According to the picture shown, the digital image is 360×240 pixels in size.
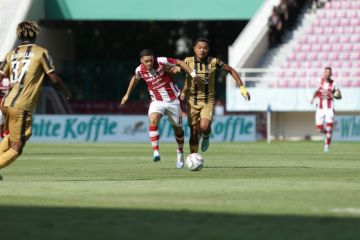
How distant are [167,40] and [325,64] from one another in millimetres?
13035

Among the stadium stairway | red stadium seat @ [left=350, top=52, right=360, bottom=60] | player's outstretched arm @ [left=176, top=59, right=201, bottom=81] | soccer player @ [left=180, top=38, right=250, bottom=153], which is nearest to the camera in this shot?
player's outstretched arm @ [left=176, top=59, right=201, bottom=81]

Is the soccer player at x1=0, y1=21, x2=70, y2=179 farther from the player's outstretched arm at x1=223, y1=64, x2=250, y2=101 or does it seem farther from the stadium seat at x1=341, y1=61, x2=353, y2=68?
the stadium seat at x1=341, y1=61, x2=353, y2=68

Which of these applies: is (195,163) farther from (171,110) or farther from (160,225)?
(160,225)

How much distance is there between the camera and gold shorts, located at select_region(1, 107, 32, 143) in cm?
1409

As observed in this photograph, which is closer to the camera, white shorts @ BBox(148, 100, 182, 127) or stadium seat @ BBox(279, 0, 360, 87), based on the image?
white shorts @ BBox(148, 100, 182, 127)

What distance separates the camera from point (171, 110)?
780 inches

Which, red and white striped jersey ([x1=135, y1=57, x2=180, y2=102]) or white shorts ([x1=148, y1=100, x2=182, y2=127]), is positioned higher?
red and white striped jersey ([x1=135, y1=57, x2=180, y2=102])

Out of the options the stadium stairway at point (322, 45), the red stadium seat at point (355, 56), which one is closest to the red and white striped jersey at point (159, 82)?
the stadium stairway at point (322, 45)

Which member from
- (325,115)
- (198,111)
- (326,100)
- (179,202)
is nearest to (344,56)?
(325,115)

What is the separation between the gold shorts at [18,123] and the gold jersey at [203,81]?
16.0ft

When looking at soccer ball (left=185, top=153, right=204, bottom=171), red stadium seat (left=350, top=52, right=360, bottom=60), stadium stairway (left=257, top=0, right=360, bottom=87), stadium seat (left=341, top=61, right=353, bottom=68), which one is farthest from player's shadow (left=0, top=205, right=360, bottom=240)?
red stadium seat (left=350, top=52, right=360, bottom=60)

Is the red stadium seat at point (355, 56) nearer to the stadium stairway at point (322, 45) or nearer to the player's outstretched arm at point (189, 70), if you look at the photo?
the stadium stairway at point (322, 45)

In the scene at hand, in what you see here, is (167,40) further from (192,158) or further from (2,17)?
(192,158)

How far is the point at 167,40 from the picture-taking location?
54156 mm
